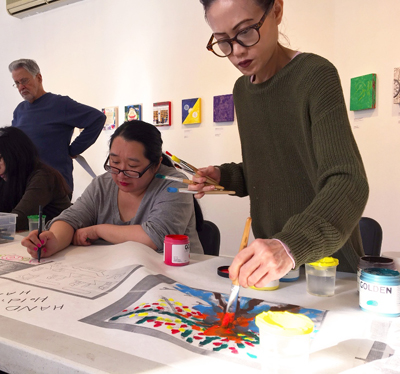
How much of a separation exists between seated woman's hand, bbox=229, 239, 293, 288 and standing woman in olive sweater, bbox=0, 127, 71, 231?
1730mm

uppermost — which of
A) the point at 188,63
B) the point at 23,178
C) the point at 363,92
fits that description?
the point at 188,63

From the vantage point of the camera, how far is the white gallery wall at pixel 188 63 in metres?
2.87

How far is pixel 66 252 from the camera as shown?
4.58 ft

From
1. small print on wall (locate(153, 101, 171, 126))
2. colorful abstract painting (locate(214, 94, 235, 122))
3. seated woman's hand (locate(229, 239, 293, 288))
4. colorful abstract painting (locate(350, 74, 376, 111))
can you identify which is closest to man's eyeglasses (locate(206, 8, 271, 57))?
seated woman's hand (locate(229, 239, 293, 288))

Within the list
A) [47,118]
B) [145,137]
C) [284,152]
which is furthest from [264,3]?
[47,118]

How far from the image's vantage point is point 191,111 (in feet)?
12.6

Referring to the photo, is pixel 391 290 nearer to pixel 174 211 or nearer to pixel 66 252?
pixel 174 211

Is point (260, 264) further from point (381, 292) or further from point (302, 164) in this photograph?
point (302, 164)

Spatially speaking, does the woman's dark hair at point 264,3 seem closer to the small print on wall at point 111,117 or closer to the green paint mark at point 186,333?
the green paint mark at point 186,333

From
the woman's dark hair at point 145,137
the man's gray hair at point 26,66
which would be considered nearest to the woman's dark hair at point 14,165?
the woman's dark hair at point 145,137

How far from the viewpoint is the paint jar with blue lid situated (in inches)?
31.7

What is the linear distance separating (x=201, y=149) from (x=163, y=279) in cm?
286

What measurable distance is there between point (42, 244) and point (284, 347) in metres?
0.97

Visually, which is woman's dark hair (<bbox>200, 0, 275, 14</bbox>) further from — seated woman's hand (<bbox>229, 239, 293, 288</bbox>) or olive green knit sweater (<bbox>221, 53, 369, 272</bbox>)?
seated woman's hand (<bbox>229, 239, 293, 288</bbox>)
